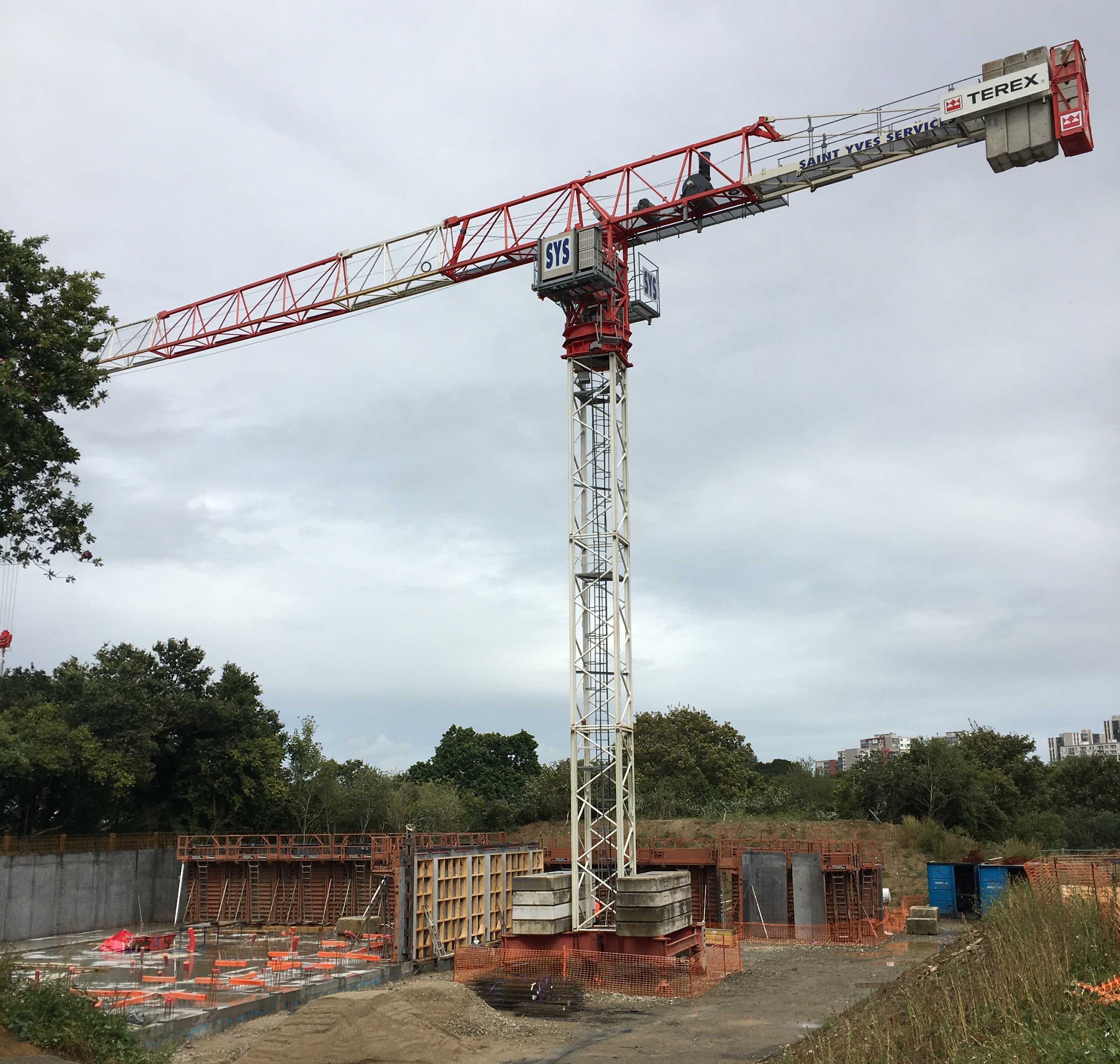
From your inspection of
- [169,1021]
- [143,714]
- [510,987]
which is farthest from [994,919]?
[143,714]

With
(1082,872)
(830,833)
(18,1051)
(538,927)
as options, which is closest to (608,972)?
(538,927)

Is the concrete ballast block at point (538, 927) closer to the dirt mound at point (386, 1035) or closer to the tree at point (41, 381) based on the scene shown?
the dirt mound at point (386, 1035)

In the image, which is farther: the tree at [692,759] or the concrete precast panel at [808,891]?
the tree at [692,759]

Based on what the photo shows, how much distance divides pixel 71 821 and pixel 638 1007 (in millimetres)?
33902

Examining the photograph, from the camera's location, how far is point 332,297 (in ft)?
133

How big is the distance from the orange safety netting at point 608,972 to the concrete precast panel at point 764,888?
10.5 metres

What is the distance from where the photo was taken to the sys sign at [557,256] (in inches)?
1216

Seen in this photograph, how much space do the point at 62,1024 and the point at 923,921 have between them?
98.6ft

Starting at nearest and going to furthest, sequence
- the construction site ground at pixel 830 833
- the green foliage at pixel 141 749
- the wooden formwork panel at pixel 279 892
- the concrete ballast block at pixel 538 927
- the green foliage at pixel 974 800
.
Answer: the concrete ballast block at pixel 538 927
the wooden formwork panel at pixel 279 892
the green foliage at pixel 141 749
the construction site ground at pixel 830 833
the green foliage at pixel 974 800

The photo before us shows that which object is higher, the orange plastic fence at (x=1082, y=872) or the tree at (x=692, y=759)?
the tree at (x=692, y=759)

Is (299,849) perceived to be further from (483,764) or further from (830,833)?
(483,764)

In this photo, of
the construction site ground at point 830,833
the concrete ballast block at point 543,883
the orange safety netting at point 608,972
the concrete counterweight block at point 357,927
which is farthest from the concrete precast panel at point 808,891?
the concrete counterweight block at point 357,927

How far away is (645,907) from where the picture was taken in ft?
87.8

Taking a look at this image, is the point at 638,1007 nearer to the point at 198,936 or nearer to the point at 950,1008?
the point at 950,1008
